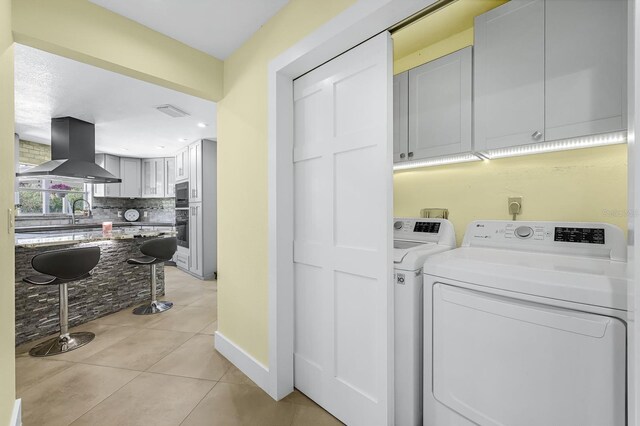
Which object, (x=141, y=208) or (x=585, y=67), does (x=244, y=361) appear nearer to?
(x=585, y=67)

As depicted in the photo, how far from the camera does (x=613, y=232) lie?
1.32 m

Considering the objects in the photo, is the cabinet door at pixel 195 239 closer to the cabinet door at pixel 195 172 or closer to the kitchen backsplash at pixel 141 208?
the cabinet door at pixel 195 172

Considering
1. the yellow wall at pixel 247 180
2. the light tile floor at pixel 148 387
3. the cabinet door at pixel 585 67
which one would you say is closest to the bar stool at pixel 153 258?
the light tile floor at pixel 148 387

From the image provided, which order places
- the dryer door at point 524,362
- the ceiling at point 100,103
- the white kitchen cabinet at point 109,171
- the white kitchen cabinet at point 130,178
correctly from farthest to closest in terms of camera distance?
the white kitchen cabinet at point 130,178 < the white kitchen cabinet at point 109,171 < the ceiling at point 100,103 < the dryer door at point 524,362

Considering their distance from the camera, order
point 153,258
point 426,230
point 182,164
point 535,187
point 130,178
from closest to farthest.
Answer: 1. point 535,187
2. point 426,230
3. point 153,258
4. point 182,164
5. point 130,178

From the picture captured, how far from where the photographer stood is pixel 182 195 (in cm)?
528

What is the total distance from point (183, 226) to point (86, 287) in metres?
2.36

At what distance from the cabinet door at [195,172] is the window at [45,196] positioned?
2.02 meters

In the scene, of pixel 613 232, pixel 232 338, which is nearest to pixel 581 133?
pixel 613 232

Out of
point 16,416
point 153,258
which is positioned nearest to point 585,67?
point 16,416

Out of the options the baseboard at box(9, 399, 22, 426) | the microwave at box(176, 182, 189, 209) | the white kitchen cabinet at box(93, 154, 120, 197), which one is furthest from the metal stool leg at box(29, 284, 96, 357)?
the white kitchen cabinet at box(93, 154, 120, 197)

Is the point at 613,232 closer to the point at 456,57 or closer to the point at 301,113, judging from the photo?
the point at 456,57

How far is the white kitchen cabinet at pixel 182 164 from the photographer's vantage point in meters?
5.25

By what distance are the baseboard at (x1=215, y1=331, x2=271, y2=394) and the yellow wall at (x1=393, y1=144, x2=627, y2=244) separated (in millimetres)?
1653
